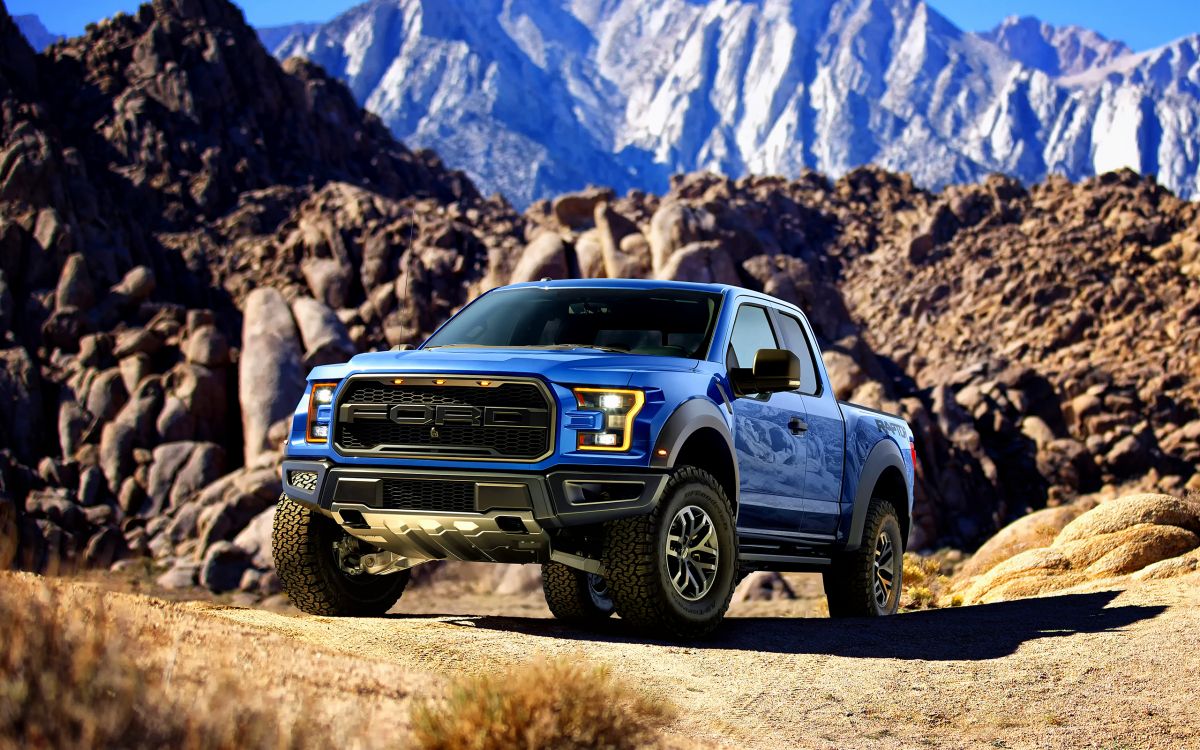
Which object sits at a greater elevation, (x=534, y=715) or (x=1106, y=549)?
(x=534, y=715)

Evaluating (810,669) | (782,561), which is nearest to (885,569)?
(782,561)

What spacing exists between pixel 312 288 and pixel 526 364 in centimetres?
5486

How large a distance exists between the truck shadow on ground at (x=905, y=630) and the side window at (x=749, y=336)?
1807mm

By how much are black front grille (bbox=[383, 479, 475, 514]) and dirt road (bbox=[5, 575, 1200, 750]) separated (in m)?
0.73

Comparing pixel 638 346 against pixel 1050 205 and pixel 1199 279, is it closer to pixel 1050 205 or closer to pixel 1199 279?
pixel 1199 279

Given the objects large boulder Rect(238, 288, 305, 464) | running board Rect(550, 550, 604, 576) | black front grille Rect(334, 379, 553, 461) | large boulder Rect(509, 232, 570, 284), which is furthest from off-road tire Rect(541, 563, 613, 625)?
large boulder Rect(509, 232, 570, 284)

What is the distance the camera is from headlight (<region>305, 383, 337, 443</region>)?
7.41 m

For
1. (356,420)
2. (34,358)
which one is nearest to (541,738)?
(356,420)

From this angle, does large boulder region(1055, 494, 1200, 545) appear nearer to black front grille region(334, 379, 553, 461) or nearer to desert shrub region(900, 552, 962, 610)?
desert shrub region(900, 552, 962, 610)

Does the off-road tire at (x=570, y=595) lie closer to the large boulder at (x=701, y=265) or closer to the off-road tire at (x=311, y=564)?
the off-road tire at (x=311, y=564)

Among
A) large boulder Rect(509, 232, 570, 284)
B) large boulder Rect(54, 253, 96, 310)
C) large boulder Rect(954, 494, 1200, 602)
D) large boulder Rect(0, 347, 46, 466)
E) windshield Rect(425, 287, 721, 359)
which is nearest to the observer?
windshield Rect(425, 287, 721, 359)

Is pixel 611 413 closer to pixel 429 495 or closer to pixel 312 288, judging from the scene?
pixel 429 495

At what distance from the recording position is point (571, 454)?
6859mm

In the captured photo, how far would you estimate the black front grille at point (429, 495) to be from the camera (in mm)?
6855
